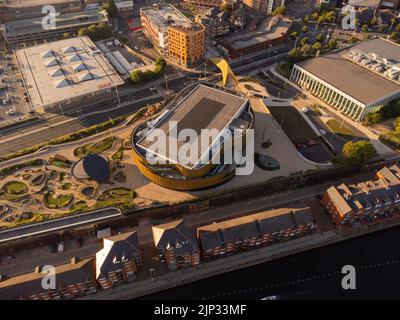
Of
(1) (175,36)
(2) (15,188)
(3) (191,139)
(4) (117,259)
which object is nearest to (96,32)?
(1) (175,36)

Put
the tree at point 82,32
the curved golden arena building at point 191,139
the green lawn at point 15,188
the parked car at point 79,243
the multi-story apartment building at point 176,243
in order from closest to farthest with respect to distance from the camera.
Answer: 1. the multi-story apartment building at point 176,243
2. the parked car at point 79,243
3. the curved golden arena building at point 191,139
4. the green lawn at point 15,188
5. the tree at point 82,32

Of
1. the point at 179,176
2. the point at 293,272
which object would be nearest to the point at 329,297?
the point at 293,272

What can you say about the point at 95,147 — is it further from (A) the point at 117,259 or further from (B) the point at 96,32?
(B) the point at 96,32

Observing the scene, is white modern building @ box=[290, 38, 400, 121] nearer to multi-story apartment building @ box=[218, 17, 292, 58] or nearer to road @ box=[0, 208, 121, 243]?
multi-story apartment building @ box=[218, 17, 292, 58]

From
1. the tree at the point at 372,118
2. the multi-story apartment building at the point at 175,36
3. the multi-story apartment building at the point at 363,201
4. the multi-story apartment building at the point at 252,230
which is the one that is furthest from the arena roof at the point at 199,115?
the tree at the point at 372,118

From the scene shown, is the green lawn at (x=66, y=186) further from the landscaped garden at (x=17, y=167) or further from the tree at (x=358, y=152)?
the tree at (x=358, y=152)
